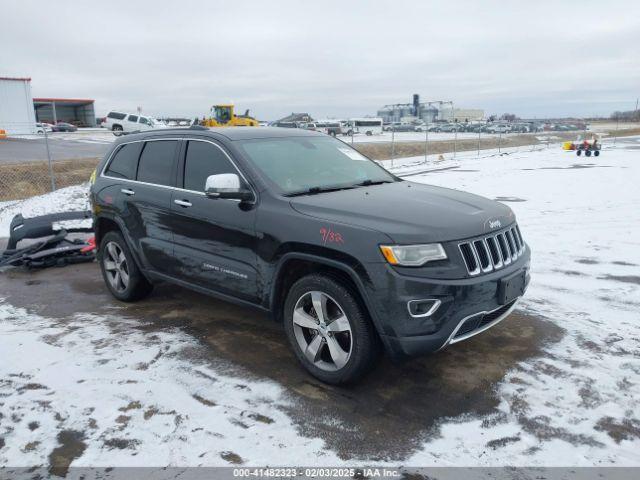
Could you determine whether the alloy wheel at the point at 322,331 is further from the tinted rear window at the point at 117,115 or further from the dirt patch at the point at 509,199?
the tinted rear window at the point at 117,115

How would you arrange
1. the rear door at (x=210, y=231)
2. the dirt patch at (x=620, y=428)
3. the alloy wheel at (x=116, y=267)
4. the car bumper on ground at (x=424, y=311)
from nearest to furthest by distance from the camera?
the dirt patch at (x=620, y=428), the car bumper on ground at (x=424, y=311), the rear door at (x=210, y=231), the alloy wheel at (x=116, y=267)

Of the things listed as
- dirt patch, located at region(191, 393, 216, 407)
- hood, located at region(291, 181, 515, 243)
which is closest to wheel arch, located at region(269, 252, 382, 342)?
hood, located at region(291, 181, 515, 243)

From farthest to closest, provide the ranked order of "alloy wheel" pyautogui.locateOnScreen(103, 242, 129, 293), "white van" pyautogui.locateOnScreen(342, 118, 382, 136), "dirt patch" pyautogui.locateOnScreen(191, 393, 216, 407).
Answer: "white van" pyautogui.locateOnScreen(342, 118, 382, 136) → "alloy wheel" pyautogui.locateOnScreen(103, 242, 129, 293) → "dirt patch" pyautogui.locateOnScreen(191, 393, 216, 407)

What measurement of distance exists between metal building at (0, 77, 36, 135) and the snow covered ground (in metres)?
39.3

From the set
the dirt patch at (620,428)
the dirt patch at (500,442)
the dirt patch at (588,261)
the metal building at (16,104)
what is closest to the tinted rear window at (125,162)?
the dirt patch at (500,442)

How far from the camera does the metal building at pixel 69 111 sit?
68188mm

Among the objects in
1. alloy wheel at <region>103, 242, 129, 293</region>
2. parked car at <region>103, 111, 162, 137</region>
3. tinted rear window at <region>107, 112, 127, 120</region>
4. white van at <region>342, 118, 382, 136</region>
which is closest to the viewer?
alloy wheel at <region>103, 242, 129, 293</region>

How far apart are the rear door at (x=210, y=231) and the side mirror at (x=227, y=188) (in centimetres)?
11

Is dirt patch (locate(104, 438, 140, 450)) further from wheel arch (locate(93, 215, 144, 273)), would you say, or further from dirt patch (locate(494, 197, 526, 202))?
dirt patch (locate(494, 197, 526, 202))

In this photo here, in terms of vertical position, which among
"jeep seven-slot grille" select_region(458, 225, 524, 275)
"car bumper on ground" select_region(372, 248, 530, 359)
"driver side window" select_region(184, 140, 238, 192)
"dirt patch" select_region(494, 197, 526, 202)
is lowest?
"dirt patch" select_region(494, 197, 526, 202)

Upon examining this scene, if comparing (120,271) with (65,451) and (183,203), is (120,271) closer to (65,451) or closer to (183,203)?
(183,203)

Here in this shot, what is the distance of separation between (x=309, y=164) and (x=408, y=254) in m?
1.60

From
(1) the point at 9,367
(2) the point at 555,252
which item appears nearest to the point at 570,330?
(2) the point at 555,252

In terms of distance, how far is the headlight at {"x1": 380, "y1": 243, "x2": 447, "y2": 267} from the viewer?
332cm
